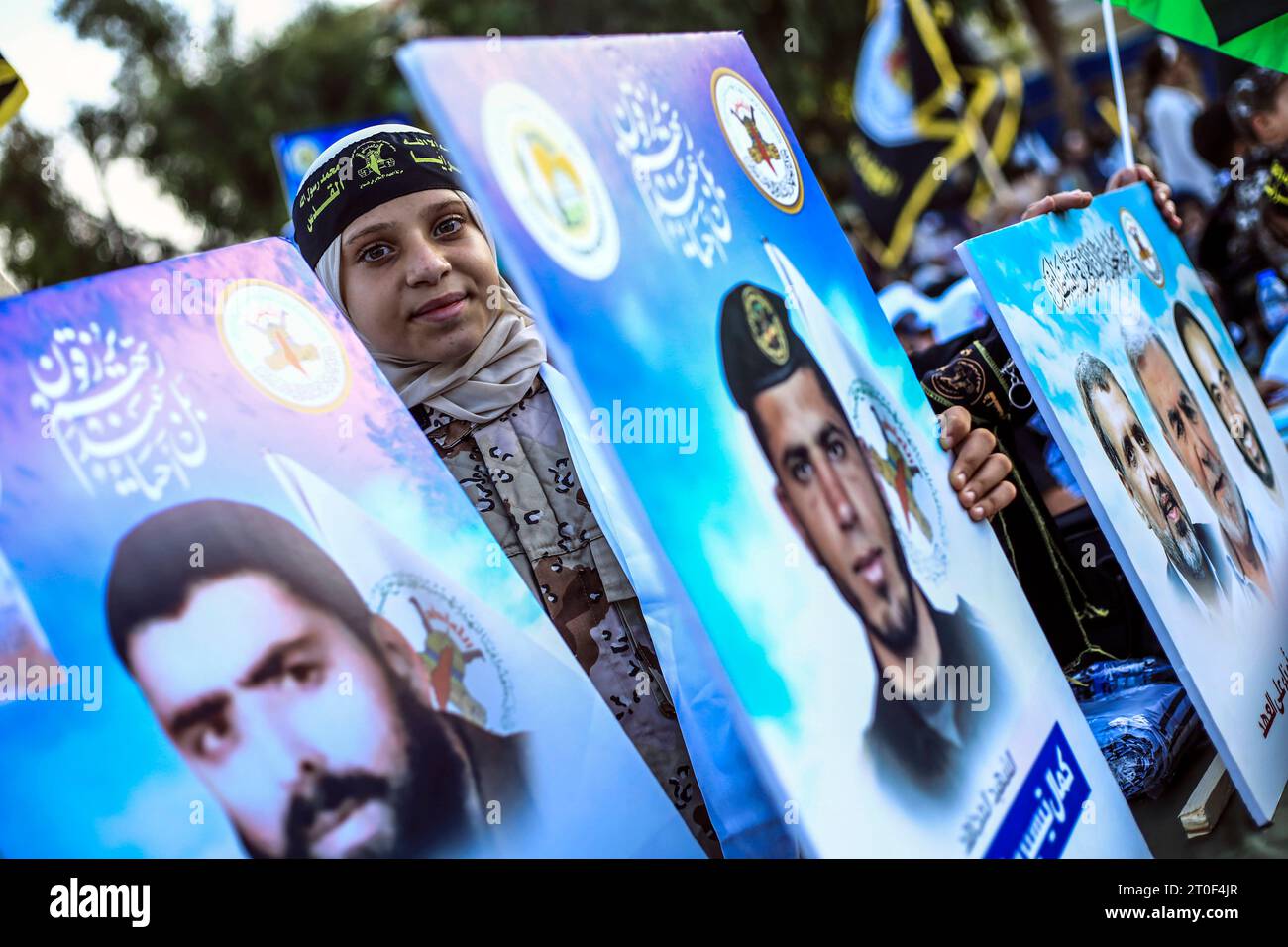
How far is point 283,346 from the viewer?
157cm

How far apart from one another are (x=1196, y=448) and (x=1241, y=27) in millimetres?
1002

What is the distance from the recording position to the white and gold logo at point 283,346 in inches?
60.0

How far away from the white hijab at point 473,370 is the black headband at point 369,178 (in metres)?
0.04

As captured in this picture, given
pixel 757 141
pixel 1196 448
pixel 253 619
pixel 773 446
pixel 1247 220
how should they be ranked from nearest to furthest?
pixel 253 619 < pixel 773 446 < pixel 757 141 < pixel 1196 448 < pixel 1247 220

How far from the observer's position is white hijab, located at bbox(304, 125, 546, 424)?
1.98 m

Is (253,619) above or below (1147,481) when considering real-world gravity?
above

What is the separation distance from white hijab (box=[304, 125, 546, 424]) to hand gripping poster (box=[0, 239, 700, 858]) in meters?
0.35

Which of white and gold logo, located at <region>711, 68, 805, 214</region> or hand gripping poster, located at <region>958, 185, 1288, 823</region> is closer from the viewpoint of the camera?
white and gold logo, located at <region>711, 68, 805, 214</region>
